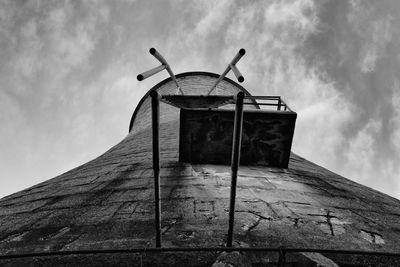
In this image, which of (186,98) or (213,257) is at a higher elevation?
(186,98)

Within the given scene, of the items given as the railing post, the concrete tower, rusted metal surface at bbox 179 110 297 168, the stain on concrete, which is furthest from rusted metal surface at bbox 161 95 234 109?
rusted metal surface at bbox 179 110 297 168

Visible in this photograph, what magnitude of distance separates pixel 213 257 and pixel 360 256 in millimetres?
813

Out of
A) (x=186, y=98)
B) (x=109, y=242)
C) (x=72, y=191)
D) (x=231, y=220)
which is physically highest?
(x=186, y=98)

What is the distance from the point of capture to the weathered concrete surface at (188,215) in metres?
1.98

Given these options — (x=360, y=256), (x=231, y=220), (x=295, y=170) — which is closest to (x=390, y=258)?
(x=360, y=256)

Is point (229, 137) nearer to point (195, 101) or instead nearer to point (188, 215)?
point (195, 101)

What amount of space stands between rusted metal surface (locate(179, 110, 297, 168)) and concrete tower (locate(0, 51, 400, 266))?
13mm

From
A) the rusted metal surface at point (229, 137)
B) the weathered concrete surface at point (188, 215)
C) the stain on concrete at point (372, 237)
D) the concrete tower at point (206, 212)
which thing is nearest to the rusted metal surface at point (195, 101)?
the concrete tower at point (206, 212)

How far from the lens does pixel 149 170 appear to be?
12.2ft

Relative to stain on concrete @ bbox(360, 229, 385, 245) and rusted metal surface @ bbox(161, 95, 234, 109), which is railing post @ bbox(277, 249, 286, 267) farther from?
rusted metal surface @ bbox(161, 95, 234, 109)

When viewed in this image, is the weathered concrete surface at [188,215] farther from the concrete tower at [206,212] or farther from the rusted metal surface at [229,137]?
the rusted metal surface at [229,137]

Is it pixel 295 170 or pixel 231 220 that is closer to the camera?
pixel 231 220

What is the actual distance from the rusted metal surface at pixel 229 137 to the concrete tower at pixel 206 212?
0.04ft

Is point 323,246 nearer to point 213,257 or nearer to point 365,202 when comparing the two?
point 213,257
